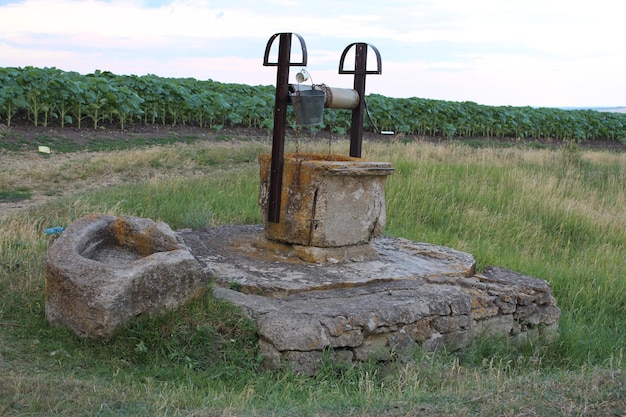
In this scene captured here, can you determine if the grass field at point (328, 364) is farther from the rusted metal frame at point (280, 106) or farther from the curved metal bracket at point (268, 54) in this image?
the curved metal bracket at point (268, 54)

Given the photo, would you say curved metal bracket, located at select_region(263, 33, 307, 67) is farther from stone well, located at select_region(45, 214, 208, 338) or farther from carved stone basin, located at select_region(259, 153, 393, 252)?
stone well, located at select_region(45, 214, 208, 338)

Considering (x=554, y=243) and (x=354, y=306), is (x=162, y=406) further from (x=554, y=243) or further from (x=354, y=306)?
(x=554, y=243)

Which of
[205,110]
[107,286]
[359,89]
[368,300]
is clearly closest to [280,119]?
[359,89]

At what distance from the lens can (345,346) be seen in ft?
16.1

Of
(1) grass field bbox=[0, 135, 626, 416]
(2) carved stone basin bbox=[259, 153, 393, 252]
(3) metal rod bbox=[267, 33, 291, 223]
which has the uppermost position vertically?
(3) metal rod bbox=[267, 33, 291, 223]

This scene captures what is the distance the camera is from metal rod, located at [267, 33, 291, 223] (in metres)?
5.88

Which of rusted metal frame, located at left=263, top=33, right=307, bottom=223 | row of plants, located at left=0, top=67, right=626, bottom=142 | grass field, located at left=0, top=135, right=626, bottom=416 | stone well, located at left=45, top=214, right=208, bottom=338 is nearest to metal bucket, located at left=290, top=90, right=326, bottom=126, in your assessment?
rusted metal frame, located at left=263, top=33, right=307, bottom=223

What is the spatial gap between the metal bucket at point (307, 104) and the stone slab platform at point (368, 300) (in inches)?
46.0

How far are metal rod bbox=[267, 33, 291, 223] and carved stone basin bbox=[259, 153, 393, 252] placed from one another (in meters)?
0.07

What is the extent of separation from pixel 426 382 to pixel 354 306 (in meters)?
0.88

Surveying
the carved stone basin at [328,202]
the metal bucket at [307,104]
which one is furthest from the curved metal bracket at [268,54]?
the carved stone basin at [328,202]

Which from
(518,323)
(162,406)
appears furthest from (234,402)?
(518,323)

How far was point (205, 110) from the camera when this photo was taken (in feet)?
63.7

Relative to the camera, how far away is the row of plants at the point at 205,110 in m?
15.5
